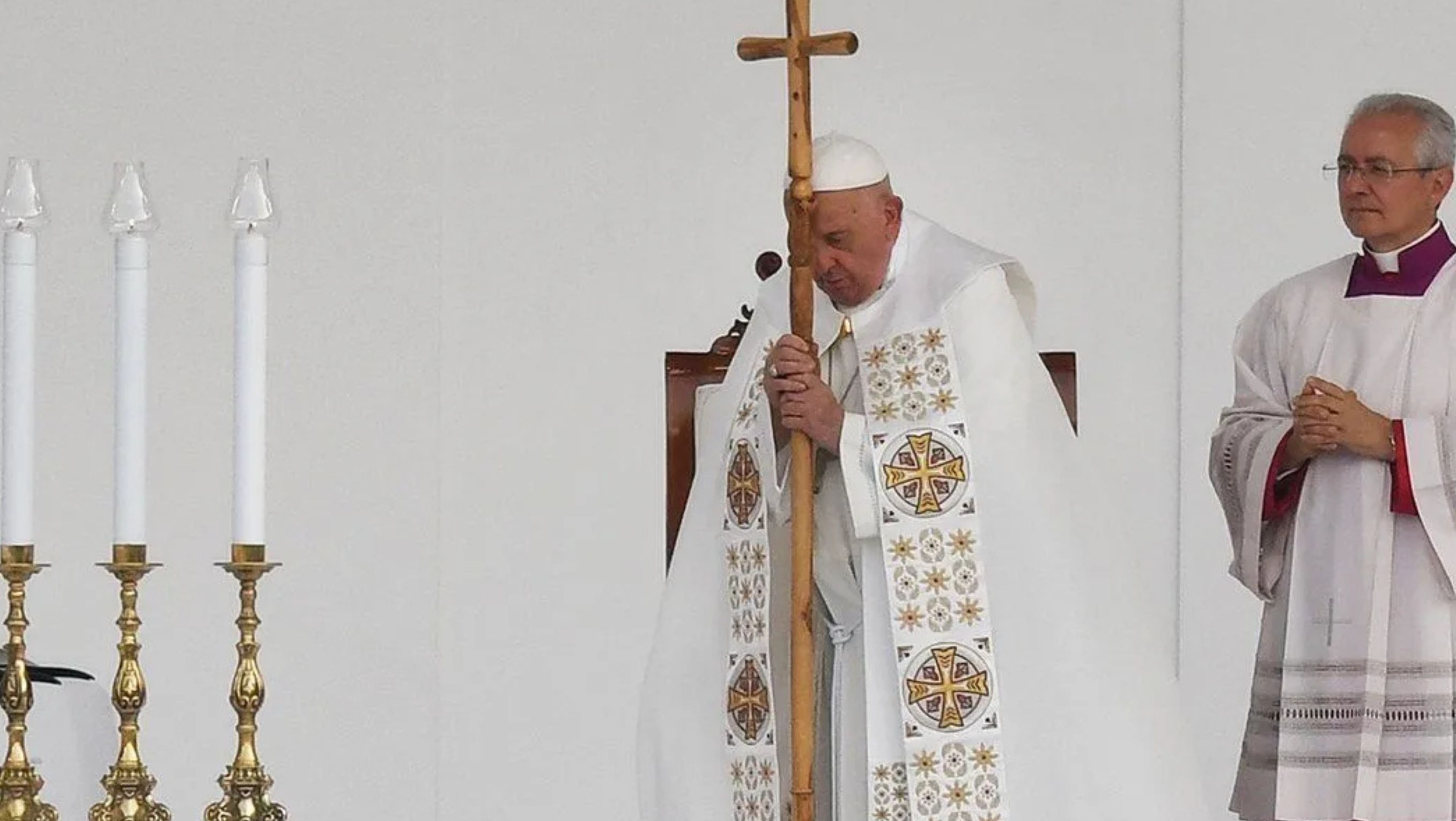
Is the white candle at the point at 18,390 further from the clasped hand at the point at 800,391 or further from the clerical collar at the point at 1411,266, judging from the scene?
the clerical collar at the point at 1411,266

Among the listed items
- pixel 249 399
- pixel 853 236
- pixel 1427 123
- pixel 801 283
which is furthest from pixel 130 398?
pixel 1427 123

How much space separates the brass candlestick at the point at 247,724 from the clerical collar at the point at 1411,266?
314 cm

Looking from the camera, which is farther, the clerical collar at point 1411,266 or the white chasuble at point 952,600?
the clerical collar at point 1411,266

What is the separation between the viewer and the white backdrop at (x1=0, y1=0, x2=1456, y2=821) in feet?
21.3

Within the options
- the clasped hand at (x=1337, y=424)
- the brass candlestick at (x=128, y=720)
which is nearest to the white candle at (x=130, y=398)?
the brass candlestick at (x=128, y=720)

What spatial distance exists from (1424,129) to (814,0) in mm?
2458

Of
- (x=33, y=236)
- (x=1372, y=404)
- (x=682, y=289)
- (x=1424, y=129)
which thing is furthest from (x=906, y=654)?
(x=682, y=289)

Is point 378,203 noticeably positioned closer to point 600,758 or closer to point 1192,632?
point 600,758

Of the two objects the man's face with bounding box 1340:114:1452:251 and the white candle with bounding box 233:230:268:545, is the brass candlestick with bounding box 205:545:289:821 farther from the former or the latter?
the man's face with bounding box 1340:114:1452:251

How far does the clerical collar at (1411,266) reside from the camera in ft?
15.7

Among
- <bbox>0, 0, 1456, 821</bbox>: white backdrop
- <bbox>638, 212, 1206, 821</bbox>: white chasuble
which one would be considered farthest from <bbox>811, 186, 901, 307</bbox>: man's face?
<bbox>0, 0, 1456, 821</bbox>: white backdrop

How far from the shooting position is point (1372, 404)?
188 inches

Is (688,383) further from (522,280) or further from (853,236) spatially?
(522,280)

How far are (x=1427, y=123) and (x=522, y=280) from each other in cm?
279
